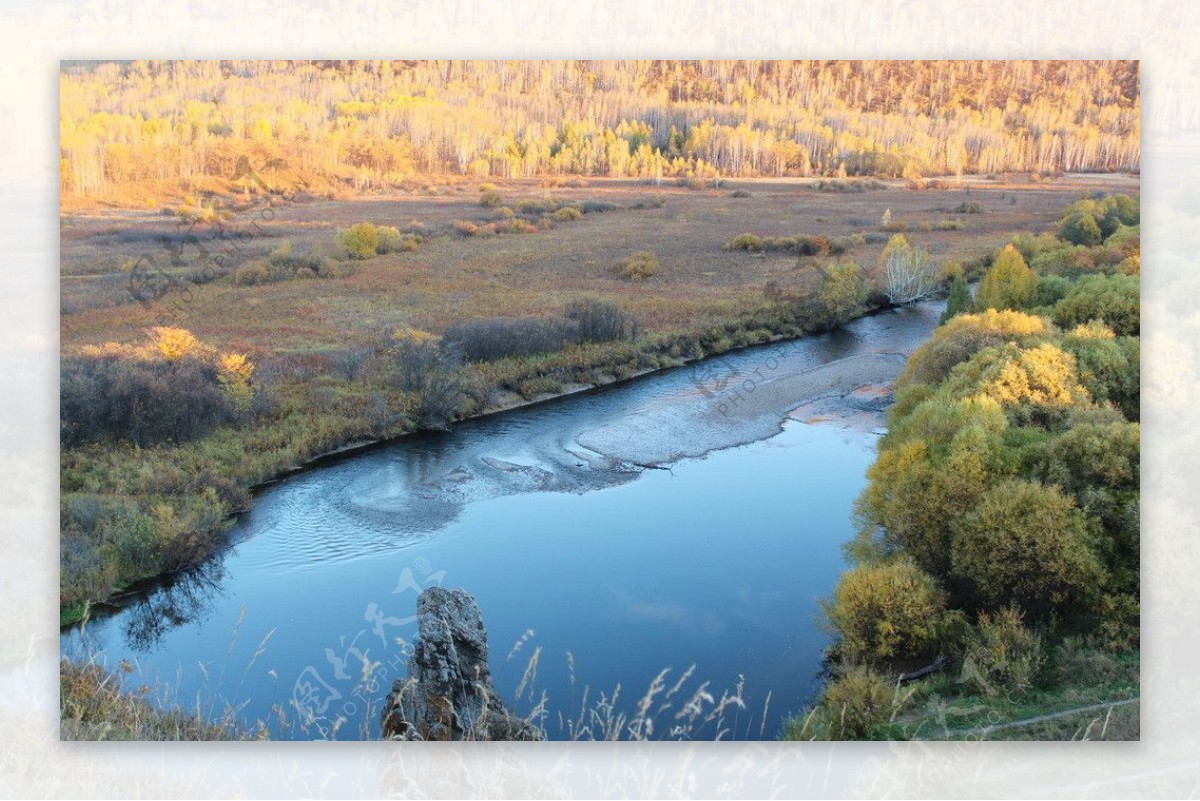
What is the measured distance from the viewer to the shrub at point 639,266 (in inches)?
279

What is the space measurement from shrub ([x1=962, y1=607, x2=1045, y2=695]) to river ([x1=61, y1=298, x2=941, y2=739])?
88 cm


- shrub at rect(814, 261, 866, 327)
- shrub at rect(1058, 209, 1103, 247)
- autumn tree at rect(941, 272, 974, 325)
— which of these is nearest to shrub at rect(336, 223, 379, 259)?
shrub at rect(814, 261, 866, 327)

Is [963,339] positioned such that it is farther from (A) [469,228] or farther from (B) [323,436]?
(B) [323,436]

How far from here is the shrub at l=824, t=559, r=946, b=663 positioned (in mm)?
6031

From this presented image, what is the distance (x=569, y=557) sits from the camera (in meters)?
6.75

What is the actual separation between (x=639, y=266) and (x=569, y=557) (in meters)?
1.85

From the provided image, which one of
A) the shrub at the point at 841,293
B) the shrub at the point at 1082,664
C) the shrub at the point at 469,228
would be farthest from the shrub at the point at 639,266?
the shrub at the point at 1082,664

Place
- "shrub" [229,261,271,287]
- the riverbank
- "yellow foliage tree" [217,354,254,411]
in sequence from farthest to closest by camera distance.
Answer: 1. the riverbank
2. "yellow foliage tree" [217,354,254,411]
3. "shrub" [229,261,271,287]

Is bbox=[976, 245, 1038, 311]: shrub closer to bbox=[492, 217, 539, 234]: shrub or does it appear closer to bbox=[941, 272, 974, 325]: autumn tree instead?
bbox=[941, 272, 974, 325]: autumn tree

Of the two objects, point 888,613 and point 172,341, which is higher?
point 172,341

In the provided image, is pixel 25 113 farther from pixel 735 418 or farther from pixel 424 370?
pixel 735 418

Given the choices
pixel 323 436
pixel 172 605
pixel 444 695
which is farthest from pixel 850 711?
pixel 323 436

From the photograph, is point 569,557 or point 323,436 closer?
point 569,557

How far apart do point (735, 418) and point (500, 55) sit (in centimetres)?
289
